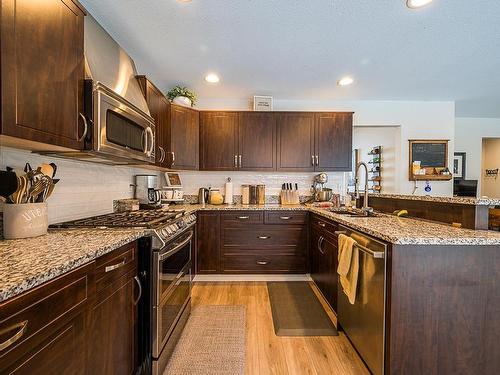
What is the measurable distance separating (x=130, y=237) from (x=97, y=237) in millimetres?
155

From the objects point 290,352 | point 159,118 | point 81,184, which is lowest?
point 290,352

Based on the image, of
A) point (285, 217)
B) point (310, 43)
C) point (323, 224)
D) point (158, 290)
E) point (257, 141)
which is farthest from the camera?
point (257, 141)

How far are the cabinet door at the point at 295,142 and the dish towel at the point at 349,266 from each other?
174 cm

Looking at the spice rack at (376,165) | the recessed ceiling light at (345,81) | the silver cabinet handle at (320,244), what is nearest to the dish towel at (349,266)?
the silver cabinet handle at (320,244)

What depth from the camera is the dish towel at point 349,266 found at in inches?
67.5

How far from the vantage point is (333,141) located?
11.5 ft

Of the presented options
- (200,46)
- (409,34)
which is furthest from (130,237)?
(409,34)

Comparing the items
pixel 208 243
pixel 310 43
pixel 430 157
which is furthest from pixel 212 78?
pixel 430 157

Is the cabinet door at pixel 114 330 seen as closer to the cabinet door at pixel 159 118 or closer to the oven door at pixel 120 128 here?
the oven door at pixel 120 128

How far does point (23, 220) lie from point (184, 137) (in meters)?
2.20

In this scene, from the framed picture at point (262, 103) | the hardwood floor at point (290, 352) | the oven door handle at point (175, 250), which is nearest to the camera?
the oven door handle at point (175, 250)

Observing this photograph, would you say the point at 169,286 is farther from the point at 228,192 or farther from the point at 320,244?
the point at 228,192

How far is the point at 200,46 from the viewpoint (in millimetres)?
2361

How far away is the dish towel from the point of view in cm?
171
